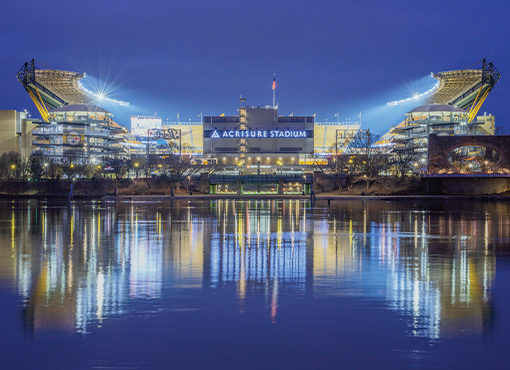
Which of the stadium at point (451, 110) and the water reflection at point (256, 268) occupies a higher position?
the stadium at point (451, 110)

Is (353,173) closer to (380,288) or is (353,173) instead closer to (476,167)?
(476,167)

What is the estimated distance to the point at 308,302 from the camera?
38.1 ft

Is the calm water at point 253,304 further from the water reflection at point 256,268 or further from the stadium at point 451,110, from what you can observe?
the stadium at point 451,110

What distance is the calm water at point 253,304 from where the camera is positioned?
8.43 m

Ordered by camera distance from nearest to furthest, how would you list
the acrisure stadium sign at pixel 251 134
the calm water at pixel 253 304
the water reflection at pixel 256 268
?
the calm water at pixel 253 304 < the water reflection at pixel 256 268 < the acrisure stadium sign at pixel 251 134

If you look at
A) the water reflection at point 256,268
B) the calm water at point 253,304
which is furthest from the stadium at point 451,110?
the calm water at point 253,304

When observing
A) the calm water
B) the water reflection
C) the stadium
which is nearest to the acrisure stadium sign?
the stadium

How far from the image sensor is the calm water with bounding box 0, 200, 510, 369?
27.7 feet

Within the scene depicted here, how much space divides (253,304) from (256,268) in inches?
175

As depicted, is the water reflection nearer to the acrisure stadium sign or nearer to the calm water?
the calm water

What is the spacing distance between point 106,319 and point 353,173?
83.7 meters

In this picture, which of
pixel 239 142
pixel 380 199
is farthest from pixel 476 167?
pixel 239 142

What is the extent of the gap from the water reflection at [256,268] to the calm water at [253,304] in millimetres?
62

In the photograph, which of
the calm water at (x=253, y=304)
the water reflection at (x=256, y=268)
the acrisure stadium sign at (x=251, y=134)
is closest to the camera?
the calm water at (x=253, y=304)
